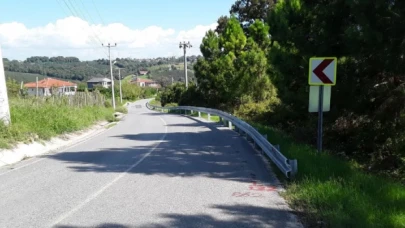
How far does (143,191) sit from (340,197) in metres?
A: 3.31

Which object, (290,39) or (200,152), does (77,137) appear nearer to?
(200,152)

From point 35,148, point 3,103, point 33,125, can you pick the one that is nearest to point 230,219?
point 35,148

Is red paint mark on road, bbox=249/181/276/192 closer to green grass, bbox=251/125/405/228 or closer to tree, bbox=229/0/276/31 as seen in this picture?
green grass, bbox=251/125/405/228

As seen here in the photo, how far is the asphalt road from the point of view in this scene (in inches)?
214

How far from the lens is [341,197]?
5.78 m

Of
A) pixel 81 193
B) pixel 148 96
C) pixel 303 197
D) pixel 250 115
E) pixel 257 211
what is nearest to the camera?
pixel 257 211

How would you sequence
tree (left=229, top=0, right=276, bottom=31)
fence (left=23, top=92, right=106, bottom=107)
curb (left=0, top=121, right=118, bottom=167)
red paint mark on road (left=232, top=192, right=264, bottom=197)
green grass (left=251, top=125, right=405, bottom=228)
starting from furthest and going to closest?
tree (left=229, top=0, right=276, bottom=31) → fence (left=23, top=92, right=106, bottom=107) → curb (left=0, top=121, right=118, bottom=167) → red paint mark on road (left=232, top=192, right=264, bottom=197) → green grass (left=251, top=125, right=405, bottom=228)

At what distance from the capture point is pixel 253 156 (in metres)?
10.8

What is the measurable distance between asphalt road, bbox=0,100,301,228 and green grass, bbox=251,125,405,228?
0.37m

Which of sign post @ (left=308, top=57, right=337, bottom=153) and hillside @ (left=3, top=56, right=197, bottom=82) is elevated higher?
hillside @ (left=3, top=56, right=197, bottom=82)

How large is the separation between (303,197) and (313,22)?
6.35m

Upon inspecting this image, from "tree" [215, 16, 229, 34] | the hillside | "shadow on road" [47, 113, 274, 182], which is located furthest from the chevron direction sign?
the hillside

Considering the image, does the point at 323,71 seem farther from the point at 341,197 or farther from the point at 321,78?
the point at 341,197

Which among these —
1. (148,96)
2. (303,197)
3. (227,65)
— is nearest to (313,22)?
(303,197)
